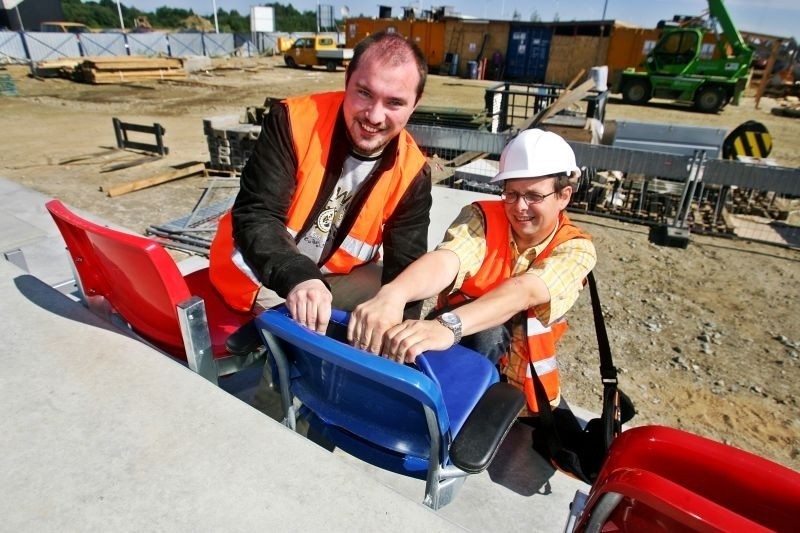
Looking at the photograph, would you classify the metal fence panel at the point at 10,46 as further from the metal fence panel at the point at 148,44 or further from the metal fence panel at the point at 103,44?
the metal fence panel at the point at 148,44

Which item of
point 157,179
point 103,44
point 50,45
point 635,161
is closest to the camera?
point 635,161

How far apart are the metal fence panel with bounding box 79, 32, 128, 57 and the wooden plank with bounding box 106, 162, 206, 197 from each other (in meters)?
26.1

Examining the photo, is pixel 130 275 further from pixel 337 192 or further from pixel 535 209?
pixel 535 209

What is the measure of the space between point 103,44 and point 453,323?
3500cm

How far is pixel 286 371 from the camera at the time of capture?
154cm

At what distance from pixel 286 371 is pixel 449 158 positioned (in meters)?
5.94

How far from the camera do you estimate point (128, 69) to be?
21.8 meters

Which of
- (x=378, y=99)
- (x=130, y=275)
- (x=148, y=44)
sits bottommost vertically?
(x=130, y=275)

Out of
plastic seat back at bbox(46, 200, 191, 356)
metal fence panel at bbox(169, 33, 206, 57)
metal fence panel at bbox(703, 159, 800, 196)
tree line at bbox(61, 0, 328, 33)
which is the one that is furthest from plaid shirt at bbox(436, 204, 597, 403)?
tree line at bbox(61, 0, 328, 33)

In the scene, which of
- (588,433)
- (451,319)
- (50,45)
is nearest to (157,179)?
(451,319)

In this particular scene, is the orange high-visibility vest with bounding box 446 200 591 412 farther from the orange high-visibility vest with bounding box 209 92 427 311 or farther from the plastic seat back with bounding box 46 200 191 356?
the plastic seat back with bounding box 46 200 191 356

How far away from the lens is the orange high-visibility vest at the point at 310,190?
220 cm

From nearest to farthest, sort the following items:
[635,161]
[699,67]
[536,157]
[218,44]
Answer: [536,157], [635,161], [699,67], [218,44]

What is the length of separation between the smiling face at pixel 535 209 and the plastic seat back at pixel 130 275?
4.28ft
